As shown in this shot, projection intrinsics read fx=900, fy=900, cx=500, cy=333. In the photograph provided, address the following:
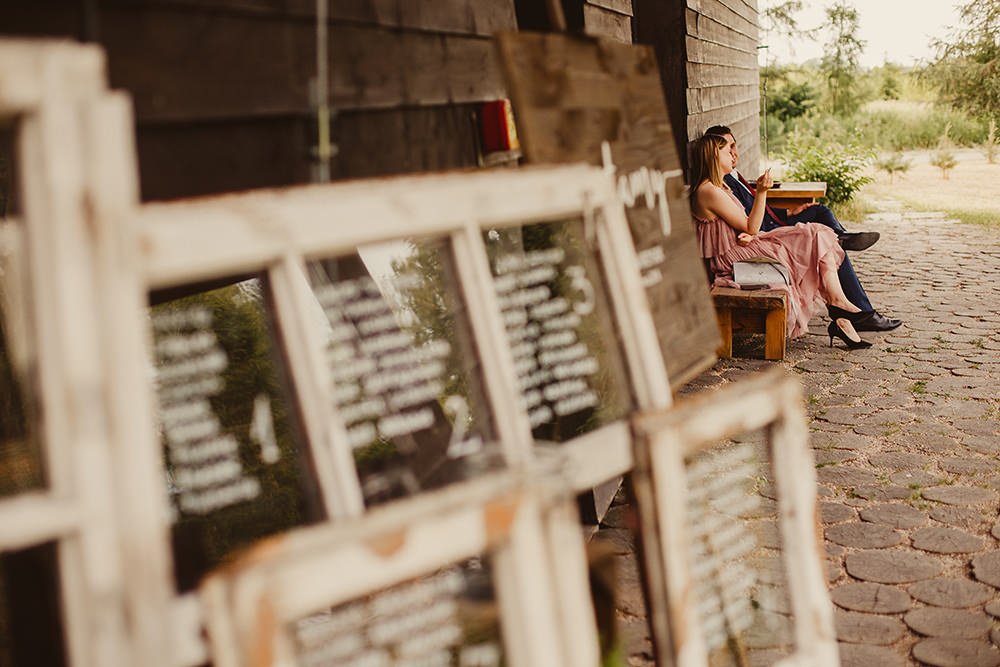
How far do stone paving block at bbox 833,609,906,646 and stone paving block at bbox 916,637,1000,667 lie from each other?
82 mm

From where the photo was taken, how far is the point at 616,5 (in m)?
3.77

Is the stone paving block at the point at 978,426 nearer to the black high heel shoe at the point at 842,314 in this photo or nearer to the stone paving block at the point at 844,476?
the stone paving block at the point at 844,476

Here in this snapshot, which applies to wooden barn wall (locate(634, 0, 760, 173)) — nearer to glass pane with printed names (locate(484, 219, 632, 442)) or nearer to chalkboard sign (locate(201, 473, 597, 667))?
glass pane with printed names (locate(484, 219, 632, 442))

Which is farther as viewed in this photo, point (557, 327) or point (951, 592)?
point (951, 592)

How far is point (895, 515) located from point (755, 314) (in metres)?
2.22

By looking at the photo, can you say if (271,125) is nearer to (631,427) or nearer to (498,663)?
(631,427)

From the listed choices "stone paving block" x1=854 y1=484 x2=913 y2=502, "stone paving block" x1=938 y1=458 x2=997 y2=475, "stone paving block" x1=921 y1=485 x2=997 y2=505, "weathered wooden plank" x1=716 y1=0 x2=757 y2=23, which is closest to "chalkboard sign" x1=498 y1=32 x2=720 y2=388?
"stone paving block" x1=854 y1=484 x2=913 y2=502

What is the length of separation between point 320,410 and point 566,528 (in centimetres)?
41

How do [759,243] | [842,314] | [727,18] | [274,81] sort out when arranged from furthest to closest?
[727,18] → [842,314] → [759,243] → [274,81]

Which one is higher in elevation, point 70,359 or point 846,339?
point 70,359

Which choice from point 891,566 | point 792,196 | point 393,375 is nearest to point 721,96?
point 792,196

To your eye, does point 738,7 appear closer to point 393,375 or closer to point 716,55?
point 716,55

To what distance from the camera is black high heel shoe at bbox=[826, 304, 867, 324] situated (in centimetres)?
580

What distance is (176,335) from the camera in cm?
298
